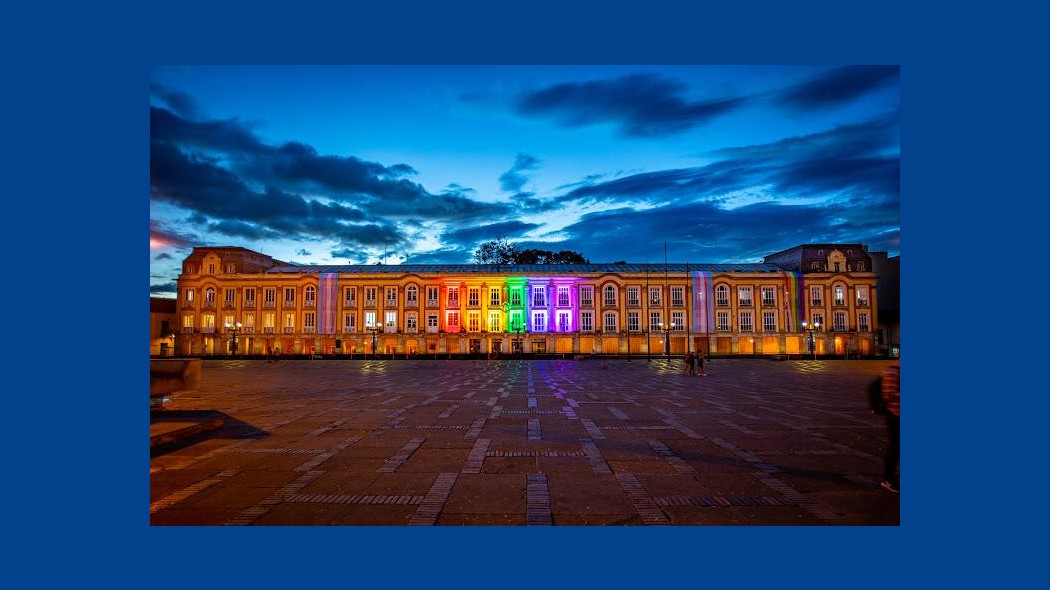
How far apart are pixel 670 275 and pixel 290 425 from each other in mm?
60835

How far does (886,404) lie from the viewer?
6.76 meters

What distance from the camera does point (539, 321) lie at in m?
67.1

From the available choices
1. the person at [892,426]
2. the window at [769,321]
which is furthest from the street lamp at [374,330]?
the person at [892,426]

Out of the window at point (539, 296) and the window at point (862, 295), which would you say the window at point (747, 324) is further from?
the window at point (539, 296)

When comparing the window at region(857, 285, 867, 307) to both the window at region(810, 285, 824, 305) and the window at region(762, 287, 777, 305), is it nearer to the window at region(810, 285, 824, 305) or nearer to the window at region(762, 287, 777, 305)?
the window at region(810, 285, 824, 305)

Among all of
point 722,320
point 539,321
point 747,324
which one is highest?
point 539,321

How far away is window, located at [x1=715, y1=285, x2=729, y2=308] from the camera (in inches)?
2667

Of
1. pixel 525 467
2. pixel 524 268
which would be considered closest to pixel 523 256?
pixel 524 268

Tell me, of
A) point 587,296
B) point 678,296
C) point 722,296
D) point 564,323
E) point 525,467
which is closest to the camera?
point 525,467

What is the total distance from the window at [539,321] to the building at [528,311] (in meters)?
0.12

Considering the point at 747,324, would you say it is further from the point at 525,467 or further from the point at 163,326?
the point at 163,326

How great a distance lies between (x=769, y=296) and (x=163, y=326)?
77.7 m

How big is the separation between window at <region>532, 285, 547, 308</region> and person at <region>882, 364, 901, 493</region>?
60222 mm

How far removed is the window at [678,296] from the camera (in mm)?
67938
